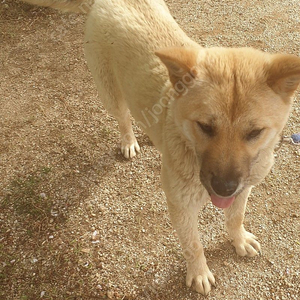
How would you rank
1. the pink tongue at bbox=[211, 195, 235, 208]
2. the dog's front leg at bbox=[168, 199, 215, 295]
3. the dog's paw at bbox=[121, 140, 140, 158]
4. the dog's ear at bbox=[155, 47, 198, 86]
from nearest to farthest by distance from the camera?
the dog's ear at bbox=[155, 47, 198, 86] → the pink tongue at bbox=[211, 195, 235, 208] → the dog's front leg at bbox=[168, 199, 215, 295] → the dog's paw at bbox=[121, 140, 140, 158]

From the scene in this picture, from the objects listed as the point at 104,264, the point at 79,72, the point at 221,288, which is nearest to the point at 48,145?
the point at 79,72

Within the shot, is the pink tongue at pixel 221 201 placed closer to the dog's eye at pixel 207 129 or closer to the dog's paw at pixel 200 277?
the dog's eye at pixel 207 129

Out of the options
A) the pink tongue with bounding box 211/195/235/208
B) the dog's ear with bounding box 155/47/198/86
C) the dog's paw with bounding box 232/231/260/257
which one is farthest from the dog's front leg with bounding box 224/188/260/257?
the dog's ear with bounding box 155/47/198/86

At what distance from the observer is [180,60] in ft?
7.37

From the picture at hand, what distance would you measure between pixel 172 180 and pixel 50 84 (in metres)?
3.87

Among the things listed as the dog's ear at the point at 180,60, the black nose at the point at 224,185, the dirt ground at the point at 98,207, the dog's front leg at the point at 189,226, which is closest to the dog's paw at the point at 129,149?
the dirt ground at the point at 98,207

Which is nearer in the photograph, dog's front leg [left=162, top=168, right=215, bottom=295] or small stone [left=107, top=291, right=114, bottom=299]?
dog's front leg [left=162, top=168, right=215, bottom=295]

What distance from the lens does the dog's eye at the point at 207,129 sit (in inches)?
86.6

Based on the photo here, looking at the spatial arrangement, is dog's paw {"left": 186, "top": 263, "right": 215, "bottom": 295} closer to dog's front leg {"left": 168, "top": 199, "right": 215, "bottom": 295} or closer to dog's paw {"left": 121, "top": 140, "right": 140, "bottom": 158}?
dog's front leg {"left": 168, "top": 199, "right": 215, "bottom": 295}

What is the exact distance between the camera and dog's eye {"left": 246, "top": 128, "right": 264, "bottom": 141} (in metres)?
2.16

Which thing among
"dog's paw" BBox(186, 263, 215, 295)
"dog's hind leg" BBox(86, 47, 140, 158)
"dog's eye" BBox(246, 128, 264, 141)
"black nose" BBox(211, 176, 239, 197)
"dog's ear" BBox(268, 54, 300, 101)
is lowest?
Result: "dog's paw" BBox(186, 263, 215, 295)

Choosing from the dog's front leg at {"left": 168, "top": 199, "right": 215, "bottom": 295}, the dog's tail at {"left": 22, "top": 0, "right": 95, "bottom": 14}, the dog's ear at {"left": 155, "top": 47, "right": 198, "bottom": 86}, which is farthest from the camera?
the dog's tail at {"left": 22, "top": 0, "right": 95, "bottom": 14}

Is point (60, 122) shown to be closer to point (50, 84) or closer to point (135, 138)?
point (50, 84)

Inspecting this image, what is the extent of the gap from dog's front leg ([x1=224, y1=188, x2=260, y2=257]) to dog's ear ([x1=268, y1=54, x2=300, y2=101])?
4.54ft
